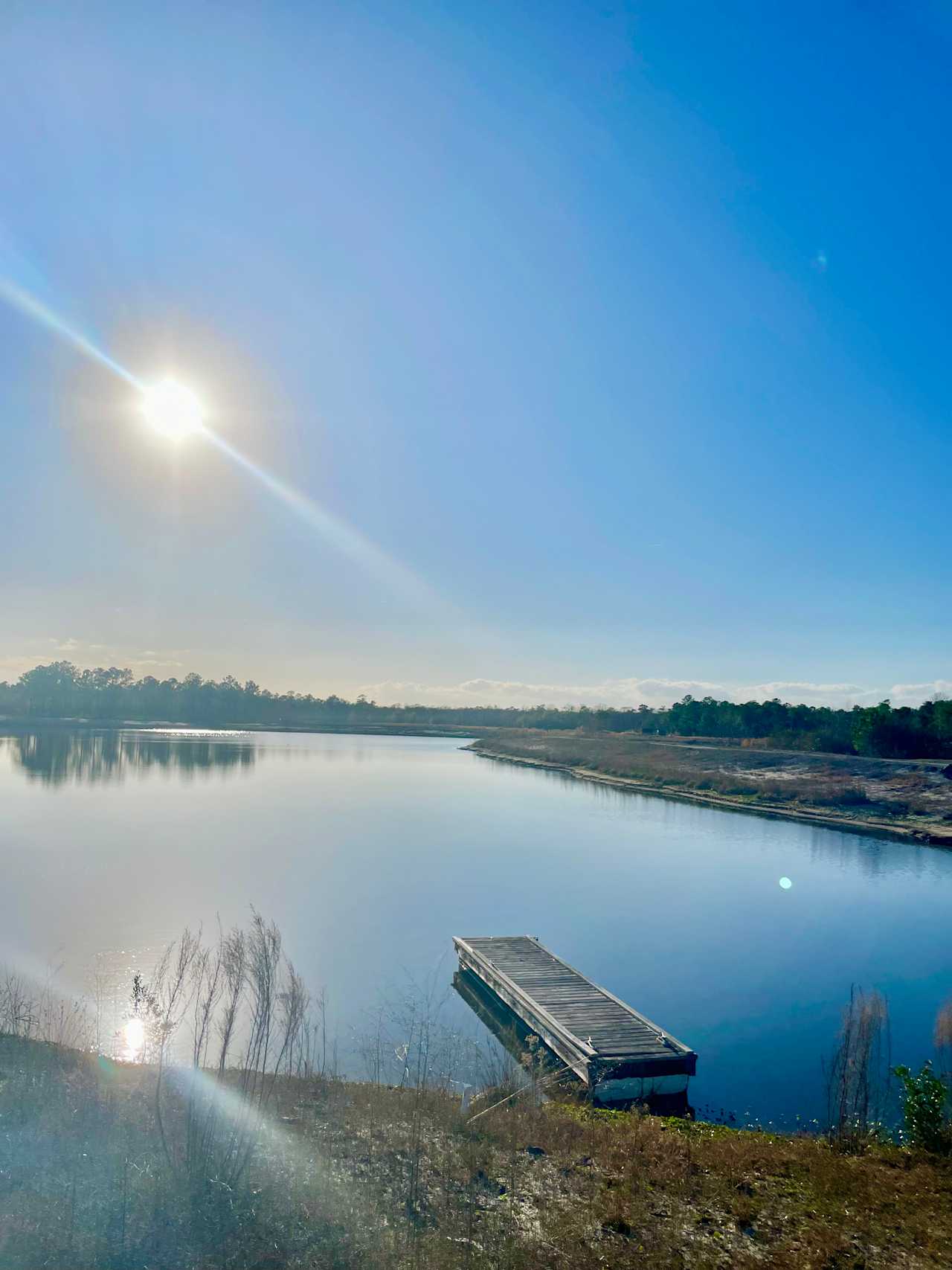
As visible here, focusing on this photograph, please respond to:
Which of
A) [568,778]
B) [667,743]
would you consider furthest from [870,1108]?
[667,743]

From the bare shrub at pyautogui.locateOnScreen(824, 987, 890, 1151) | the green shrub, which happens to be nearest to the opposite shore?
the bare shrub at pyautogui.locateOnScreen(824, 987, 890, 1151)

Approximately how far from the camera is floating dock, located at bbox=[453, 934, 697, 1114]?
13789mm

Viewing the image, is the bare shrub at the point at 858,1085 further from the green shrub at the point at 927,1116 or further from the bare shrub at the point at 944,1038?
the bare shrub at the point at 944,1038

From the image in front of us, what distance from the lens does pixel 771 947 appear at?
23953 millimetres

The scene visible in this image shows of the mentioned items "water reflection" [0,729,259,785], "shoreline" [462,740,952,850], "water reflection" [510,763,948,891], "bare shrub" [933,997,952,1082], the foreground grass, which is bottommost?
"bare shrub" [933,997,952,1082]

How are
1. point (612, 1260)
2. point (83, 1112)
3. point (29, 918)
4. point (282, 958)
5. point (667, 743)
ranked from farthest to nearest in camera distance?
1. point (667, 743)
2. point (29, 918)
3. point (282, 958)
4. point (83, 1112)
5. point (612, 1260)

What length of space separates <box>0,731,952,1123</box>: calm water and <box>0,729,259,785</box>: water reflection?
6342 mm

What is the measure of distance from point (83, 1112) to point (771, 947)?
64.7 ft

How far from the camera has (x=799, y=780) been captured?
200 ft

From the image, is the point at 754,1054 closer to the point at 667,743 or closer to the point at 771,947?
the point at 771,947

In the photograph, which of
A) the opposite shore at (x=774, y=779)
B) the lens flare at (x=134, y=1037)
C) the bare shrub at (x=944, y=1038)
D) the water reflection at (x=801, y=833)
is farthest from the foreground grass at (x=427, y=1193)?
the opposite shore at (x=774, y=779)

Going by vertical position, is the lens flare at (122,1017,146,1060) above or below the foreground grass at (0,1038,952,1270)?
below

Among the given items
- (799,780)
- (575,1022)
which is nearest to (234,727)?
(799,780)

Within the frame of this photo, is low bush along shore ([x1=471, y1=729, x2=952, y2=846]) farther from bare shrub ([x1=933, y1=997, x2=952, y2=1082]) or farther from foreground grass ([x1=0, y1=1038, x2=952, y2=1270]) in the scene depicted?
foreground grass ([x1=0, y1=1038, x2=952, y2=1270])
